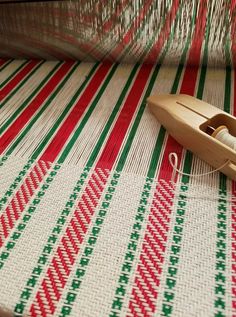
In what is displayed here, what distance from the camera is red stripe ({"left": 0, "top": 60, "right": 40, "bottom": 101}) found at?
0.86m

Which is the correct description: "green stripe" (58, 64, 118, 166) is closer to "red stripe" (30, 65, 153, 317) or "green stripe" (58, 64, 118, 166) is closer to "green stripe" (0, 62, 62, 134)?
"red stripe" (30, 65, 153, 317)

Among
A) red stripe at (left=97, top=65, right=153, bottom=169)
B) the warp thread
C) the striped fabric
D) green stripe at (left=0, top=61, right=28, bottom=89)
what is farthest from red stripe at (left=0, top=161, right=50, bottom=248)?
green stripe at (left=0, top=61, right=28, bottom=89)

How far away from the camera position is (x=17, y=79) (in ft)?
3.02

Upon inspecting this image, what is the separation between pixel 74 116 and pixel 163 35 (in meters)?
0.34

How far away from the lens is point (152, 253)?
45 centimetres

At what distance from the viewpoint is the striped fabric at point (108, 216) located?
41 cm

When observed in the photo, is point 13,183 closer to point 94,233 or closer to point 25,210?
point 25,210

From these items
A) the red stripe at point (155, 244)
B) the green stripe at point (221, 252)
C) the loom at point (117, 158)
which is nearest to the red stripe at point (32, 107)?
the loom at point (117, 158)

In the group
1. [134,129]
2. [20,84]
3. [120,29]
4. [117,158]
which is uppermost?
[120,29]

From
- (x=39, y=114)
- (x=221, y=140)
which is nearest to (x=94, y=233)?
(x=221, y=140)

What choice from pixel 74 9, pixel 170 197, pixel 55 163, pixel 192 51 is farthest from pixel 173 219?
pixel 74 9

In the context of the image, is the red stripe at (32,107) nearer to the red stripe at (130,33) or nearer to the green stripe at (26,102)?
the green stripe at (26,102)

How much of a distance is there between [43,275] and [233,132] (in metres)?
0.43

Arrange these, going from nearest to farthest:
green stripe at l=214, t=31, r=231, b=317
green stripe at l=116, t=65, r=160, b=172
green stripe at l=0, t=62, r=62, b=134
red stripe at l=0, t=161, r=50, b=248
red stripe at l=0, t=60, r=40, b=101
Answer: green stripe at l=214, t=31, r=231, b=317 → red stripe at l=0, t=161, r=50, b=248 → green stripe at l=116, t=65, r=160, b=172 → green stripe at l=0, t=62, r=62, b=134 → red stripe at l=0, t=60, r=40, b=101
